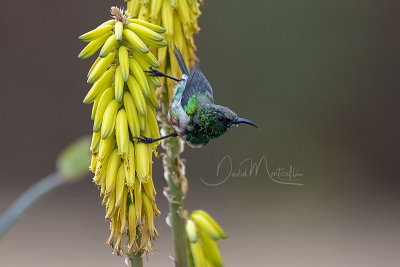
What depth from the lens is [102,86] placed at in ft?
8.20

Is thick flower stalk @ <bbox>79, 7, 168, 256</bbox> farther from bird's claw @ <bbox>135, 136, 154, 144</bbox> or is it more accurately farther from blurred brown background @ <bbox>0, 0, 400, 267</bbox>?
blurred brown background @ <bbox>0, 0, 400, 267</bbox>

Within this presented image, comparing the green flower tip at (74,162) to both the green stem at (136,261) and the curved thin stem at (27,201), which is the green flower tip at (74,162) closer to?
the curved thin stem at (27,201)

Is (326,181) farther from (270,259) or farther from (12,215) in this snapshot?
(12,215)

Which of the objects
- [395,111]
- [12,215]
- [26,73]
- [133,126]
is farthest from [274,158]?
[12,215]

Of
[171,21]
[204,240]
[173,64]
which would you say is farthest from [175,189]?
[171,21]

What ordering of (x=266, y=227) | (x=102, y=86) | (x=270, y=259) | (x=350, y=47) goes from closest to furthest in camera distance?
(x=102, y=86), (x=270, y=259), (x=266, y=227), (x=350, y=47)

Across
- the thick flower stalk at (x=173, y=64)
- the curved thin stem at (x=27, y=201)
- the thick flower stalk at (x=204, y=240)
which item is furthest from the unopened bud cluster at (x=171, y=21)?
the curved thin stem at (x=27, y=201)

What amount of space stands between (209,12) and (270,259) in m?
4.49

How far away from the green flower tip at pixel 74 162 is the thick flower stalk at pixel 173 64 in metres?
0.87

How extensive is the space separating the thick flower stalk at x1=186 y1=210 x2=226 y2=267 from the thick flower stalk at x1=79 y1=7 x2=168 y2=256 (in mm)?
213

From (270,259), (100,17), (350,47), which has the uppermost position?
(100,17)

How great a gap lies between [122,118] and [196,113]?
1.01m

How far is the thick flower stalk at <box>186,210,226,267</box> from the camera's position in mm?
2699

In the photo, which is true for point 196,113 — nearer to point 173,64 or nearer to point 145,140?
point 173,64
